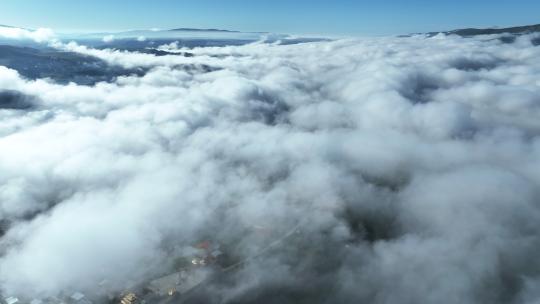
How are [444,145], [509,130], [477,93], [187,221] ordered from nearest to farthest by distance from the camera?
[187,221] < [444,145] < [509,130] < [477,93]

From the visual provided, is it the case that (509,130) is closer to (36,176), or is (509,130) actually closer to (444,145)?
(444,145)

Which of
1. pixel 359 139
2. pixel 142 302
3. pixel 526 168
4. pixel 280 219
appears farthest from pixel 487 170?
pixel 142 302

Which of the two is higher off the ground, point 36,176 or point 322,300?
point 36,176

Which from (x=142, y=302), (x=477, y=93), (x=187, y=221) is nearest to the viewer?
(x=142, y=302)

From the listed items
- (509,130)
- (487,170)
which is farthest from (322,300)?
(509,130)

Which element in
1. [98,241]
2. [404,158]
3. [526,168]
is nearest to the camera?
[98,241]

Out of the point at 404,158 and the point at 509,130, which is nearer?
the point at 404,158

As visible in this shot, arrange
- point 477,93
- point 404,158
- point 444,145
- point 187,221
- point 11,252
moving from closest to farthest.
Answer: point 11,252 < point 187,221 < point 404,158 < point 444,145 < point 477,93

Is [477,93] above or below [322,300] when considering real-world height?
above

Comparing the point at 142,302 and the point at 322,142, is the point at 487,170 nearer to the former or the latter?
the point at 322,142
